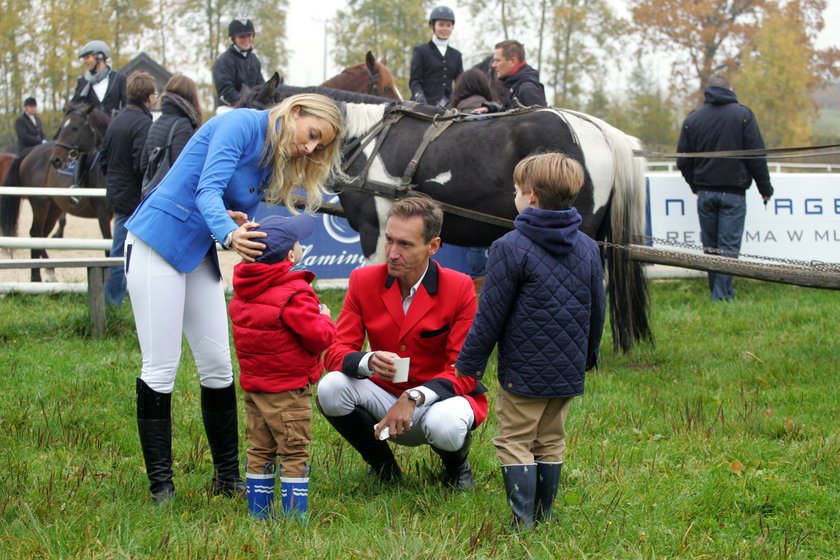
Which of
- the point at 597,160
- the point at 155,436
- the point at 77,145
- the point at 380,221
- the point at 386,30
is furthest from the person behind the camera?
the point at 386,30

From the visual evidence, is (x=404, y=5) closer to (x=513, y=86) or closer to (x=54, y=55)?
(x=54, y=55)

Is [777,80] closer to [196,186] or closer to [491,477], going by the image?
[491,477]

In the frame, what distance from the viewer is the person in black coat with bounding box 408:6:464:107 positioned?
10.1 metres

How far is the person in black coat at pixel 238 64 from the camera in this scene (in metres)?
9.30

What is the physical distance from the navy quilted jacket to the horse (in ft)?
24.2

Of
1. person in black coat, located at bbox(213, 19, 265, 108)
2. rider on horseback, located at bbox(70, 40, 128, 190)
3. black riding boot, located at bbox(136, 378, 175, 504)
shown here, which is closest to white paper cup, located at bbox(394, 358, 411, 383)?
black riding boot, located at bbox(136, 378, 175, 504)

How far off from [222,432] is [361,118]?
3454mm

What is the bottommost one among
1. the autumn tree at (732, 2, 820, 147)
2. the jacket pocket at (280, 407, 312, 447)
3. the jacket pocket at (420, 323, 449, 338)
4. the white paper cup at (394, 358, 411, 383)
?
the jacket pocket at (280, 407, 312, 447)

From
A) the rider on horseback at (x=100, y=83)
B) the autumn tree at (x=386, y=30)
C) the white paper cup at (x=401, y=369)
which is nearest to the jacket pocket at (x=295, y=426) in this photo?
the white paper cup at (x=401, y=369)

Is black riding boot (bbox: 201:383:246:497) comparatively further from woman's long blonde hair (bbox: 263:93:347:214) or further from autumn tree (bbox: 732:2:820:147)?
autumn tree (bbox: 732:2:820:147)

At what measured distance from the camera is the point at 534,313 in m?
3.54

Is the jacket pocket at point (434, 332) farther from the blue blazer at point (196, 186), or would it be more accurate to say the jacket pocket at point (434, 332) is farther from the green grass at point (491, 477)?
the blue blazer at point (196, 186)

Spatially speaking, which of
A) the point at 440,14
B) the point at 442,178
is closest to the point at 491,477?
the point at 442,178

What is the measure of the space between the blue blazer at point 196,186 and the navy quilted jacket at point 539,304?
3.50ft
